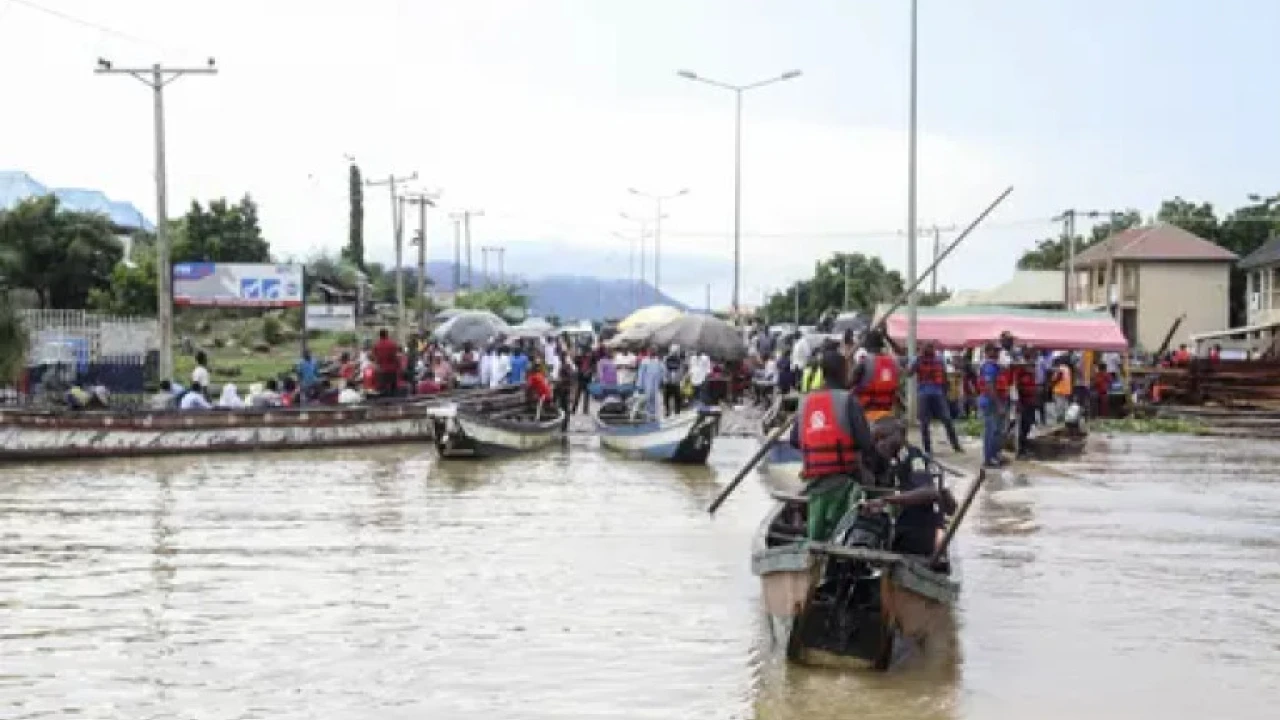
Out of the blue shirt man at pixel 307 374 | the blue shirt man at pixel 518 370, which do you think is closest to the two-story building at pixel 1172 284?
the blue shirt man at pixel 518 370

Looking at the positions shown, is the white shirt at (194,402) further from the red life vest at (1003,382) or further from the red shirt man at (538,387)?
the red life vest at (1003,382)

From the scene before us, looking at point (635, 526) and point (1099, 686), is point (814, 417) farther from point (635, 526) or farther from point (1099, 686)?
point (635, 526)

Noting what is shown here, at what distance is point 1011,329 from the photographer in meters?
31.9

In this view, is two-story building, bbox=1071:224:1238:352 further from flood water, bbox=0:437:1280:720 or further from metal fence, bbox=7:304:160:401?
flood water, bbox=0:437:1280:720

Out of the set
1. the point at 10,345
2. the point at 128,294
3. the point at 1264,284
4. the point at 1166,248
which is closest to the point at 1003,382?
→ the point at 10,345

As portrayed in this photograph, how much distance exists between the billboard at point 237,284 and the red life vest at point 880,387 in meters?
32.5

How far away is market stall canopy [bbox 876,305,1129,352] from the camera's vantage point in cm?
3147

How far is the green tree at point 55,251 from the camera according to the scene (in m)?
47.0

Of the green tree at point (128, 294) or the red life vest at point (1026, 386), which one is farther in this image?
the green tree at point (128, 294)

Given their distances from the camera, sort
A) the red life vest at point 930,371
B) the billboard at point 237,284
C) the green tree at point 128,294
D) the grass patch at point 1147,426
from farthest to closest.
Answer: the green tree at point 128,294 → the billboard at point 237,284 → the grass patch at point 1147,426 → the red life vest at point 930,371

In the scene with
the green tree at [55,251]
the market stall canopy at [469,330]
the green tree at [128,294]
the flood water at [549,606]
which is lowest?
the flood water at [549,606]

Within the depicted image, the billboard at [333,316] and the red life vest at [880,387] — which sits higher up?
the billboard at [333,316]

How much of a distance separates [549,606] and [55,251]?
41.0 m

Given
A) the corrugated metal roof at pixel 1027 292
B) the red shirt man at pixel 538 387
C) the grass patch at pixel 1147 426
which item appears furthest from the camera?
the corrugated metal roof at pixel 1027 292
